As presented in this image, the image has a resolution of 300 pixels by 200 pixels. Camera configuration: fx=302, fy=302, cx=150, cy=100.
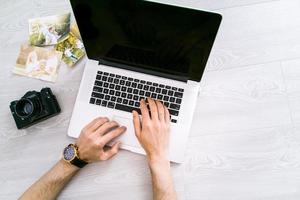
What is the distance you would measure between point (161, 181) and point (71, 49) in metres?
0.52

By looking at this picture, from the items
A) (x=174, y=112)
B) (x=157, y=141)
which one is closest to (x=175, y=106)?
(x=174, y=112)

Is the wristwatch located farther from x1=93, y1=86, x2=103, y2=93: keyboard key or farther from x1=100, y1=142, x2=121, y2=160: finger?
x1=93, y1=86, x2=103, y2=93: keyboard key

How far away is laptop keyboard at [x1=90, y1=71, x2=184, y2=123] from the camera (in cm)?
92

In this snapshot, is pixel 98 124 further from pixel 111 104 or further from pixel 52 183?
pixel 52 183

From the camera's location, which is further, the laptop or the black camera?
the black camera

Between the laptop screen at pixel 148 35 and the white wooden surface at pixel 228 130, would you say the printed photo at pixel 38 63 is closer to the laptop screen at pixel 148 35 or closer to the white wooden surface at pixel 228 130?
the white wooden surface at pixel 228 130

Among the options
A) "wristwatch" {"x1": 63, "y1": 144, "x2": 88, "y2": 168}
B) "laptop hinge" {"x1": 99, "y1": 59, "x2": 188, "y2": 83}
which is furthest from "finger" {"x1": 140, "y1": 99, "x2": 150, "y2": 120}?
"wristwatch" {"x1": 63, "y1": 144, "x2": 88, "y2": 168}

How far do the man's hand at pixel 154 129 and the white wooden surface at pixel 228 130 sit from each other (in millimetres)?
78

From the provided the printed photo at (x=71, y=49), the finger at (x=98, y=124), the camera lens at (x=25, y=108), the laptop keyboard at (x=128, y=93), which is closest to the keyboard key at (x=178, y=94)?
the laptop keyboard at (x=128, y=93)

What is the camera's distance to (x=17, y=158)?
3.22 feet

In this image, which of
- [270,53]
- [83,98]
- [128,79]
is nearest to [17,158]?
[83,98]

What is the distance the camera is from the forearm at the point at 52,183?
35.8 inches

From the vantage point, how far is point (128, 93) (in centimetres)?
93

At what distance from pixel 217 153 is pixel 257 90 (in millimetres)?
237
